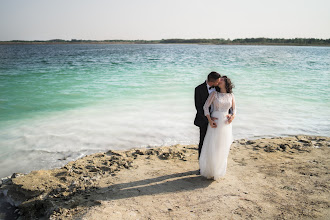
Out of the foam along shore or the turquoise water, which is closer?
the foam along shore

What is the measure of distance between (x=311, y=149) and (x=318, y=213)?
278cm

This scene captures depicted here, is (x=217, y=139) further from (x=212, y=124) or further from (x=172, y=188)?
(x=172, y=188)

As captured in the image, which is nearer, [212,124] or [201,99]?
[212,124]

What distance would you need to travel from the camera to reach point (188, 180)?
14.0 feet

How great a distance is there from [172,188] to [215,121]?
1.26 metres

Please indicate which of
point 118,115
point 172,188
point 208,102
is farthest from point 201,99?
point 118,115

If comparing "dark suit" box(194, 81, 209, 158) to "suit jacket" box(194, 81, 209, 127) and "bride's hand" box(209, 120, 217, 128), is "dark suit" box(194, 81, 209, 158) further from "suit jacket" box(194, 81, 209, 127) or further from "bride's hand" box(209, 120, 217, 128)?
"bride's hand" box(209, 120, 217, 128)

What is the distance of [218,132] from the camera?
13.5 feet

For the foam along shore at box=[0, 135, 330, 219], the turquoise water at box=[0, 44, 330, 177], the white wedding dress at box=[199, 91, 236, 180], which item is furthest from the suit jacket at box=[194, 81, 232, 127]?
the turquoise water at box=[0, 44, 330, 177]

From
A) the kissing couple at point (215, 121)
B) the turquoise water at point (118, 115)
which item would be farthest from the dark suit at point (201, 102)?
the turquoise water at point (118, 115)

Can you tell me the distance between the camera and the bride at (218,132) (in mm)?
4035

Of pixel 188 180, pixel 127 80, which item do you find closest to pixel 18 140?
pixel 188 180

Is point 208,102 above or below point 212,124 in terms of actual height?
above

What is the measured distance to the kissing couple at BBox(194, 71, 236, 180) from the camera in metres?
4.04
